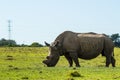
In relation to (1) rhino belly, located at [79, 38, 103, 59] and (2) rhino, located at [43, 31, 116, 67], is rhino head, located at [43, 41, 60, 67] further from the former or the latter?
(1) rhino belly, located at [79, 38, 103, 59]

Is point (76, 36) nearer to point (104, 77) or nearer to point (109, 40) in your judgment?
point (109, 40)

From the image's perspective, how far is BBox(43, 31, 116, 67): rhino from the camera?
98.8ft

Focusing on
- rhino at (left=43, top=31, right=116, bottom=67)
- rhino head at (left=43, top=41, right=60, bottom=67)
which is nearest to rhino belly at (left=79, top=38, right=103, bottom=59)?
rhino at (left=43, top=31, right=116, bottom=67)

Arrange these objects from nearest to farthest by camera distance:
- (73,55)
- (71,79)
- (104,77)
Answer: (71,79), (104,77), (73,55)

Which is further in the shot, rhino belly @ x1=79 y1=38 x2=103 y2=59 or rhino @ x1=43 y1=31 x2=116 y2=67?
rhino belly @ x1=79 y1=38 x2=103 y2=59

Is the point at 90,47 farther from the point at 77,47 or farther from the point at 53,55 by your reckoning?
the point at 53,55

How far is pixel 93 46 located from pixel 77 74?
9807mm

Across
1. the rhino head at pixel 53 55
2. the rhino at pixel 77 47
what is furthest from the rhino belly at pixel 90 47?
the rhino head at pixel 53 55

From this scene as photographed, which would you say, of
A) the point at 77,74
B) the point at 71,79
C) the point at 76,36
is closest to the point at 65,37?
the point at 76,36

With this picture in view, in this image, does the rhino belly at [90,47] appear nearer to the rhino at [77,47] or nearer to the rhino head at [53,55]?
the rhino at [77,47]

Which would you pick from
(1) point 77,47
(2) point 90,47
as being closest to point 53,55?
(1) point 77,47

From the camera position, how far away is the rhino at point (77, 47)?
30109 millimetres

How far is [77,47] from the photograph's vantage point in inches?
1193

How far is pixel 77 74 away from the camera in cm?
2103
